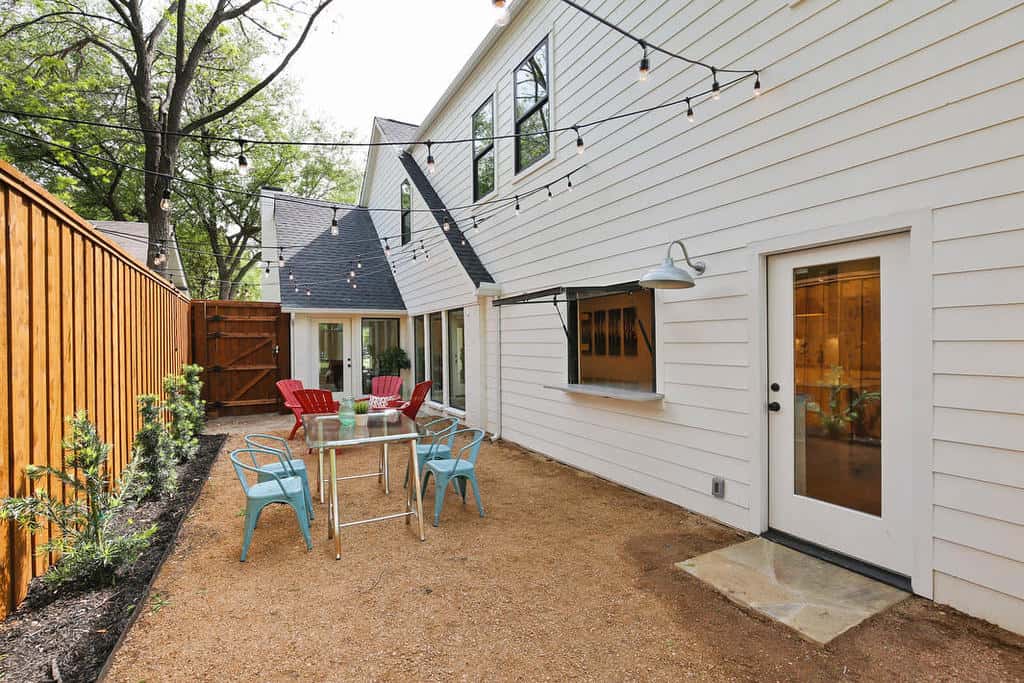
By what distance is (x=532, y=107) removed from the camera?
6145 millimetres

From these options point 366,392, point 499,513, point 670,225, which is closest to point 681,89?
point 670,225

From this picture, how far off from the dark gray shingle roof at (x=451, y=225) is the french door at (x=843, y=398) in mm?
4561

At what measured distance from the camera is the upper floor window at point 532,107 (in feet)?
19.4

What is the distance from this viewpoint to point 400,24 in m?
6.91

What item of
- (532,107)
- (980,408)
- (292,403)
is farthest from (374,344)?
(980,408)

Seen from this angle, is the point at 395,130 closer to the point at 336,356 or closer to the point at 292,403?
the point at 336,356

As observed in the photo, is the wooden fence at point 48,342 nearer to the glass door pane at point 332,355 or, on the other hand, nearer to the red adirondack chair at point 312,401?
the red adirondack chair at point 312,401

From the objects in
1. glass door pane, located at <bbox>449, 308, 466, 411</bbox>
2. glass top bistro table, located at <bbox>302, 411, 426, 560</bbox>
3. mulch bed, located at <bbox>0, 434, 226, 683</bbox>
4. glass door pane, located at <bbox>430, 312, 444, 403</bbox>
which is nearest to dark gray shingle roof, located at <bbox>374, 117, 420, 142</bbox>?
glass door pane, located at <bbox>430, 312, 444, 403</bbox>

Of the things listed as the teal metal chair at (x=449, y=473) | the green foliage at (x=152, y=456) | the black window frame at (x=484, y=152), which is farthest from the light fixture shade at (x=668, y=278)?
the green foliage at (x=152, y=456)

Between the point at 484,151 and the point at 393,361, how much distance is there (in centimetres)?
499

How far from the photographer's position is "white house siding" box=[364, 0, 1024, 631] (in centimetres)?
229

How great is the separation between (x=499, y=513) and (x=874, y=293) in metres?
3.08

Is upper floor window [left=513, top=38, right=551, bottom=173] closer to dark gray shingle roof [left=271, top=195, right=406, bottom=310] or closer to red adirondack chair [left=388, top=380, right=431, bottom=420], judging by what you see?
red adirondack chair [left=388, top=380, right=431, bottom=420]

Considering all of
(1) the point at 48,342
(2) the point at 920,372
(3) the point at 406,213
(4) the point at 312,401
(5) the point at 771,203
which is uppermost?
(3) the point at 406,213
